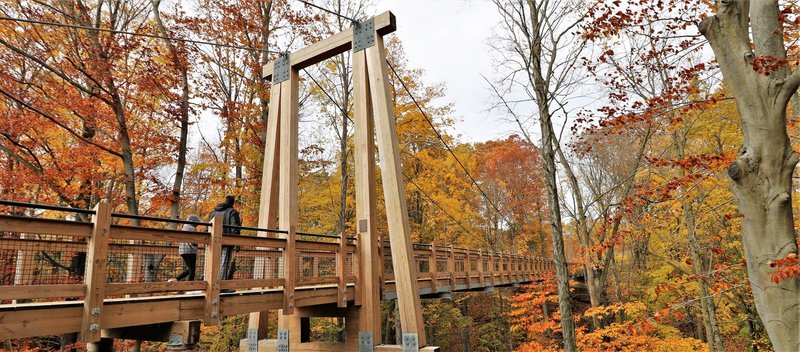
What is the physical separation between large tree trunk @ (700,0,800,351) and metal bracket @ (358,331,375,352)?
382 centimetres

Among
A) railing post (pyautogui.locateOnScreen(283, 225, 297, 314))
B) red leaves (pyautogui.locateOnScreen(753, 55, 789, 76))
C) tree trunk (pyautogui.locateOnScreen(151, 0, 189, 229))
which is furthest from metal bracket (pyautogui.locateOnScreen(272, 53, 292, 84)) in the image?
red leaves (pyautogui.locateOnScreen(753, 55, 789, 76))

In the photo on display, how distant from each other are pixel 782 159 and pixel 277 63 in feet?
20.2

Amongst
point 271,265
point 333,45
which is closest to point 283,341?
point 271,265

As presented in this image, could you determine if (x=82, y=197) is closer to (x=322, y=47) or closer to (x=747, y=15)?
(x=322, y=47)

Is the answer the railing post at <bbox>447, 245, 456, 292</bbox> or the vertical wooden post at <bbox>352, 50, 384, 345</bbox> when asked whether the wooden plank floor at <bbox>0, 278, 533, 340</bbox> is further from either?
the railing post at <bbox>447, 245, 456, 292</bbox>

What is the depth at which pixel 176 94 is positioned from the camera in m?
10.4

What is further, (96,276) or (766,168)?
(766,168)

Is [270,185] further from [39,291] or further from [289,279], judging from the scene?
[39,291]

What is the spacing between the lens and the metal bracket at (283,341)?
17.8 ft

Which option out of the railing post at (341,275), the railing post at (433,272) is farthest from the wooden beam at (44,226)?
the railing post at (433,272)

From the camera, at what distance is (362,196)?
5707 millimetres

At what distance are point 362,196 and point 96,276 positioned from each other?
10.5 feet

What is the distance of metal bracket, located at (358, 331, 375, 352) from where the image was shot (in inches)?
201

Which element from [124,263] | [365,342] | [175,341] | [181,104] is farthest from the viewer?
[181,104]
